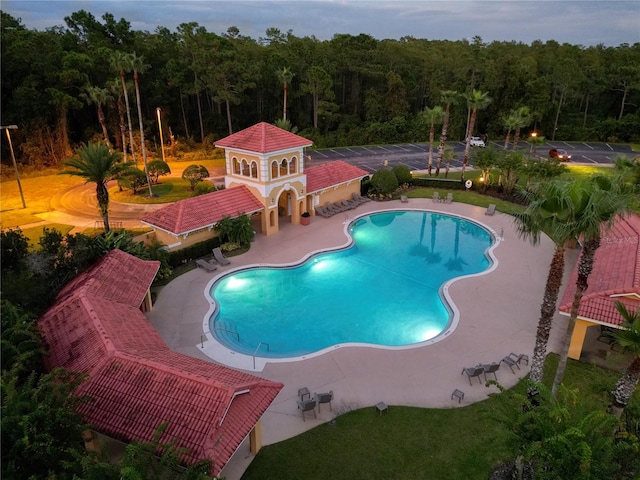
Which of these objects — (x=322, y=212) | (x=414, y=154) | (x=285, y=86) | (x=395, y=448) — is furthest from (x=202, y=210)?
(x=414, y=154)

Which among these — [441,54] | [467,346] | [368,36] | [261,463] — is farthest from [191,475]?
[441,54]

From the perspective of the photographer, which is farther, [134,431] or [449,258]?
[449,258]

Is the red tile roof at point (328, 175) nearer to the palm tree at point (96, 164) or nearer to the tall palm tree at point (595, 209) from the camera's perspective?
the palm tree at point (96, 164)

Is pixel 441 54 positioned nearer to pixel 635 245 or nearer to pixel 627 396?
pixel 635 245

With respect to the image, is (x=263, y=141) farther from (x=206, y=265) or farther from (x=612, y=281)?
(x=612, y=281)

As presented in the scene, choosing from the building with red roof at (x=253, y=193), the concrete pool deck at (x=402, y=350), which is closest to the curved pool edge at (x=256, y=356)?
the concrete pool deck at (x=402, y=350)

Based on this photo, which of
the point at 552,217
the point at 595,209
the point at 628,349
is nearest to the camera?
the point at 595,209

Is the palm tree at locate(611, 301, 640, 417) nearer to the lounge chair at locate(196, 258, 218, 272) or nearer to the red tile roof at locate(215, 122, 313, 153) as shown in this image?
the lounge chair at locate(196, 258, 218, 272)
